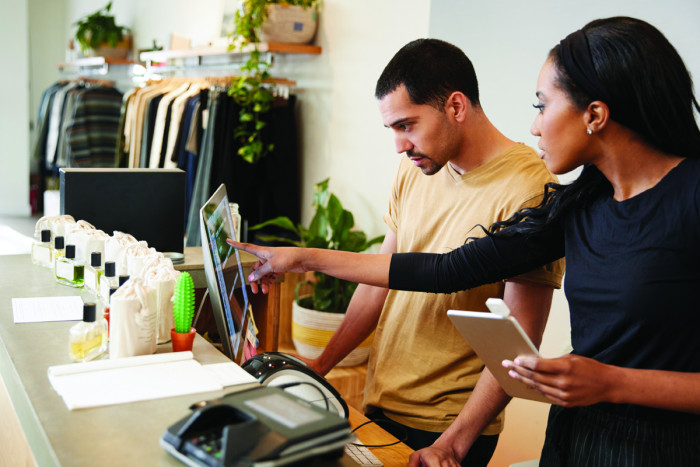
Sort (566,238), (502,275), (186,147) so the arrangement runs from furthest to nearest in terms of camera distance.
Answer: (186,147)
(502,275)
(566,238)

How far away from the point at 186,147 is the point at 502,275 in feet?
11.8

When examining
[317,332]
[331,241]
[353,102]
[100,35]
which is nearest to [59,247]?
[317,332]

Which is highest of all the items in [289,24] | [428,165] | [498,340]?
[289,24]

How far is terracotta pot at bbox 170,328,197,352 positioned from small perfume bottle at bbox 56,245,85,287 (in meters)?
0.64

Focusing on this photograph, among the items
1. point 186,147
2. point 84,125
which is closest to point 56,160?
point 84,125

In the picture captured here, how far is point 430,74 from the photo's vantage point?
5.54 feet

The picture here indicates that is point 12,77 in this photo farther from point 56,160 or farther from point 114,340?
point 114,340

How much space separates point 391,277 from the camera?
64.8 inches

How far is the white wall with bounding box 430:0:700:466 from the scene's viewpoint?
2.74 m

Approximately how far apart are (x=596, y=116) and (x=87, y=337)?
1060 mm

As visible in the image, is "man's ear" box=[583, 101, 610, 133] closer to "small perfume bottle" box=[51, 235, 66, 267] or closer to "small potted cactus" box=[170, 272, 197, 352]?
"small potted cactus" box=[170, 272, 197, 352]

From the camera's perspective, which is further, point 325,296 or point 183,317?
point 325,296

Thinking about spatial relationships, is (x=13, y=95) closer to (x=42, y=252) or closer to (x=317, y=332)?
(x=317, y=332)

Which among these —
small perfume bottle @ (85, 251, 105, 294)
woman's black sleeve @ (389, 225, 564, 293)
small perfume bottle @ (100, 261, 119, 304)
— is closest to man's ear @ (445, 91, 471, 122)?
woman's black sleeve @ (389, 225, 564, 293)
